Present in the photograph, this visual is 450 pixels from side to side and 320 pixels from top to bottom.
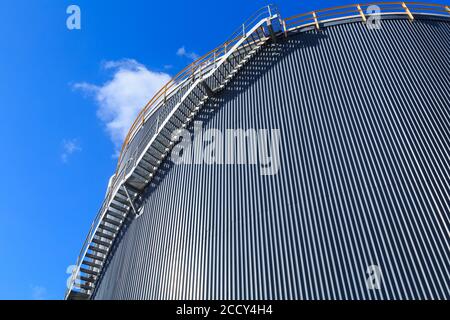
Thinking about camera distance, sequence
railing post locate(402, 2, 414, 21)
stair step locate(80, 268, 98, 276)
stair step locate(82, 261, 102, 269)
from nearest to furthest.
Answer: railing post locate(402, 2, 414, 21), stair step locate(82, 261, 102, 269), stair step locate(80, 268, 98, 276)

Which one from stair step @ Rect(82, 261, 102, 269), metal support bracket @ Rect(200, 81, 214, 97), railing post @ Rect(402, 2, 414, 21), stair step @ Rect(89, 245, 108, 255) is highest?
railing post @ Rect(402, 2, 414, 21)

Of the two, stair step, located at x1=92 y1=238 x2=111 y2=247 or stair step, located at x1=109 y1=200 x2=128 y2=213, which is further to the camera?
stair step, located at x1=109 y1=200 x2=128 y2=213

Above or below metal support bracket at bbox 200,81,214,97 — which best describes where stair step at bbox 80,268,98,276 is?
below

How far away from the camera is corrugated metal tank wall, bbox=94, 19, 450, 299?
9.46m

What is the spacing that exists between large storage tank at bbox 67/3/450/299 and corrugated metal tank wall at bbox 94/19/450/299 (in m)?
0.04

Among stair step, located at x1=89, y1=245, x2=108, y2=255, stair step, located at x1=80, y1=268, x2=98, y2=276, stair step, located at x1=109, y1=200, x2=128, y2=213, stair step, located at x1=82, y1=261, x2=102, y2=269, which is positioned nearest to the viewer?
stair step, located at x1=89, y1=245, x2=108, y2=255

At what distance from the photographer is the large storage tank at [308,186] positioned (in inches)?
375

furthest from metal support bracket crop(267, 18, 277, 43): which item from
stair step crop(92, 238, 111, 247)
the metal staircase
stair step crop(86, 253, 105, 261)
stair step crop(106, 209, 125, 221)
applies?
stair step crop(86, 253, 105, 261)

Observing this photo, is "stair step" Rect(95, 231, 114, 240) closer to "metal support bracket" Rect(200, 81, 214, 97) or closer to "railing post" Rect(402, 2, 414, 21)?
"metal support bracket" Rect(200, 81, 214, 97)

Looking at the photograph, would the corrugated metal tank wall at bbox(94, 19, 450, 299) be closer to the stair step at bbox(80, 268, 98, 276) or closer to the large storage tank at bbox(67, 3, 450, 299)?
the large storage tank at bbox(67, 3, 450, 299)

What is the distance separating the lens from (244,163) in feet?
44.3

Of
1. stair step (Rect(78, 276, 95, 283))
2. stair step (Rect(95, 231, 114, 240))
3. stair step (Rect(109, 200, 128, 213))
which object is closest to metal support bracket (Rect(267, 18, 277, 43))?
stair step (Rect(109, 200, 128, 213))

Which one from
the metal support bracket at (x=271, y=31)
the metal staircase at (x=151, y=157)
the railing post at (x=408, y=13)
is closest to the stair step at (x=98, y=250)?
the metal staircase at (x=151, y=157)
